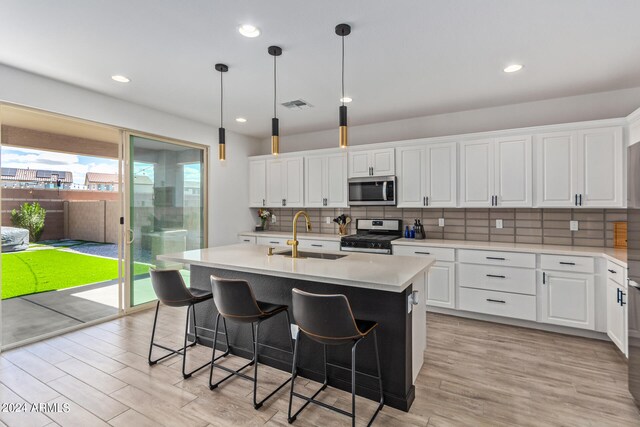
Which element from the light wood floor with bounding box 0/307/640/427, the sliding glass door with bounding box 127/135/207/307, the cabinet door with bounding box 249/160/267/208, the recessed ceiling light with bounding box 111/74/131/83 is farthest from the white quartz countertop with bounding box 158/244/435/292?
the cabinet door with bounding box 249/160/267/208

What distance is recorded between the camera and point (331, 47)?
2607 mm

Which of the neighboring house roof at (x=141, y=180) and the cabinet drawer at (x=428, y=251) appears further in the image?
the neighboring house roof at (x=141, y=180)

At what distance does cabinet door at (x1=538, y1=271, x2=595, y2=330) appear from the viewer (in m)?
3.22

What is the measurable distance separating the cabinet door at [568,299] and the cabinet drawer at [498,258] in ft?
0.67

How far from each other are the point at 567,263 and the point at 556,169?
3.40 ft

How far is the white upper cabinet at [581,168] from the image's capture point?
3305 mm

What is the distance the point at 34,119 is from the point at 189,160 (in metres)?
1.78

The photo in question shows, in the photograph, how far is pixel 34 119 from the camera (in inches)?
146

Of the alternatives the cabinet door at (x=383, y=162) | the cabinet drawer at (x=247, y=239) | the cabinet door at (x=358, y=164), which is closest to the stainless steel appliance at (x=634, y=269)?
the cabinet door at (x=383, y=162)

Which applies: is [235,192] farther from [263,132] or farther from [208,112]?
[208,112]

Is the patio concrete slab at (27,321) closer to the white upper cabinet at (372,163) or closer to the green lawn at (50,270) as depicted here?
the green lawn at (50,270)

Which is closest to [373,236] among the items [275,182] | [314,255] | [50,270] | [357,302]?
[314,255]

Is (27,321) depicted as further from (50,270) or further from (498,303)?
(498,303)

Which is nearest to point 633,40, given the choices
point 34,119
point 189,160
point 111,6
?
point 111,6
